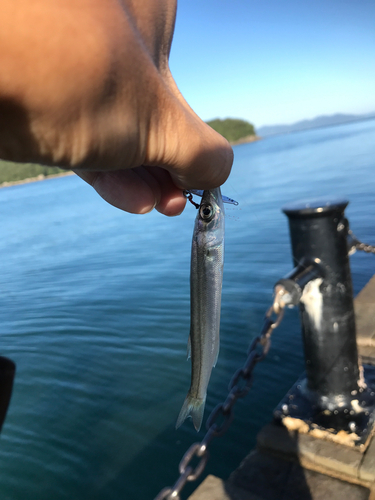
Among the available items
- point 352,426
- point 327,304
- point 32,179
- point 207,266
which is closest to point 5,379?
point 207,266

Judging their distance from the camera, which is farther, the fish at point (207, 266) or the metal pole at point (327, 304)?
the metal pole at point (327, 304)

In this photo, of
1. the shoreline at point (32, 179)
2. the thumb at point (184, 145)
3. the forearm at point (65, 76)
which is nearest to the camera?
the forearm at point (65, 76)

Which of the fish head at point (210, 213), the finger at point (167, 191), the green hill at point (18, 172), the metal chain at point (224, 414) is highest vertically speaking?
the green hill at point (18, 172)

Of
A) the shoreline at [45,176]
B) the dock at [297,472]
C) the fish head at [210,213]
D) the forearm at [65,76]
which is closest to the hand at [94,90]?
the forearm at [65,76]

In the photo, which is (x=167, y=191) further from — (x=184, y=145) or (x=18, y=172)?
(x=18, y=172)

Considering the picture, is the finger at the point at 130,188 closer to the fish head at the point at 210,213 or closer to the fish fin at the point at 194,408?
the fish head at the point at 210,213

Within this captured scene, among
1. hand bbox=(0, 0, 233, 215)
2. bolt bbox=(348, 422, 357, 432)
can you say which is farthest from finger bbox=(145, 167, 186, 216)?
bolt bbox=(348, 422, 357, 432)

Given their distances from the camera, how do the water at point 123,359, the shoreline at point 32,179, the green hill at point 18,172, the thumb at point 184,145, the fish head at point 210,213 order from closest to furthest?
the thumb at point 184,145, the fish head at point 210,213, the water at point 123,359, the green hill at point 18,172, the shoreline at point 32,179

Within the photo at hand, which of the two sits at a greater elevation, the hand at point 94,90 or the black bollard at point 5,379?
the hand at point 94,90
